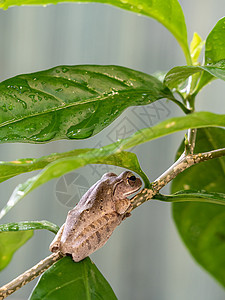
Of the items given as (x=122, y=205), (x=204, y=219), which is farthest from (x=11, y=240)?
(x=204, y=219)

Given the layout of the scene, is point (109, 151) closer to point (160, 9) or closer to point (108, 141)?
point (160, 9)

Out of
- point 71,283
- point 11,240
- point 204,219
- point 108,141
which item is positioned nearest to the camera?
point 71,283

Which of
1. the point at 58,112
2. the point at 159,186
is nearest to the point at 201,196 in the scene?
the point at 159,186

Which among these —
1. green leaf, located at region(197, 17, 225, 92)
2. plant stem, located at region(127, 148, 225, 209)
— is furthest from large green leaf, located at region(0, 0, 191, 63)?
plant stem, located at region(127, 148, 225, 209)

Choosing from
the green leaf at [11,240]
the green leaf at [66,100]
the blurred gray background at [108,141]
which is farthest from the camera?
the blurred gray background at [108,141]

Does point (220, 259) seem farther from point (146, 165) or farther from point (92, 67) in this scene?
point (146, 165)

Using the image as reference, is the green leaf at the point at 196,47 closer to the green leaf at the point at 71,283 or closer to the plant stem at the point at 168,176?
the plant stem at the point at 168,176

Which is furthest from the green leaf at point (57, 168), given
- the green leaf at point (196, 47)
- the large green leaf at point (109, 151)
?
the green leaf at point (196, 47)
